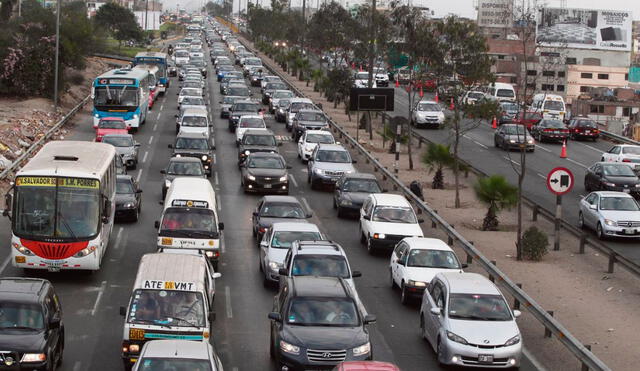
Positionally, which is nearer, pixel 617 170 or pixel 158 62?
pixel 617 170

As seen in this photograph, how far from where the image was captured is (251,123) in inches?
2055

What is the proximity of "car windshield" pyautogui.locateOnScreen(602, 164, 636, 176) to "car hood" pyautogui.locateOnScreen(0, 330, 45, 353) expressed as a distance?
97.4 ft

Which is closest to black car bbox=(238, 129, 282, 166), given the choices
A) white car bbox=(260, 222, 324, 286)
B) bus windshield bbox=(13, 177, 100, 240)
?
white car bbox=(260, 222, 324, 286)

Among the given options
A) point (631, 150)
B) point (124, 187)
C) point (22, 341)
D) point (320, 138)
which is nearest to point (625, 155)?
point (631, 150)

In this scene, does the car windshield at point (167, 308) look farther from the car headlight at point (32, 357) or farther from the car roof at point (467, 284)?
the car roof at point (467, 284)

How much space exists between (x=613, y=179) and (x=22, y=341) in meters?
29.8

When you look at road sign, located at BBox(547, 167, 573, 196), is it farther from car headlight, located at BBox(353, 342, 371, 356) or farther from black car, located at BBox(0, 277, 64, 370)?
black car, located at BBox(0, 277, 64, 370)

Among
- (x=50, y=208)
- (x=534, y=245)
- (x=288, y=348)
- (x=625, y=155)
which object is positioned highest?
(x=50, y=208)

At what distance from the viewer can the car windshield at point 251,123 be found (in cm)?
5192

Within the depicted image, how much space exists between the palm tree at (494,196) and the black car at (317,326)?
603 inches

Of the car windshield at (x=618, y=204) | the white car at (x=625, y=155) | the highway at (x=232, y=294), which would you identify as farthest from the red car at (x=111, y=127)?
the car windshield at (x=618, y=204)

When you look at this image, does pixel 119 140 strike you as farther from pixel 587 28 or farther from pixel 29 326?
pixel 587 28

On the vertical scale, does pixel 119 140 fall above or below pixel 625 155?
above

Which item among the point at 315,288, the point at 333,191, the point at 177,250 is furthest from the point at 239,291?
the point at 333,191
